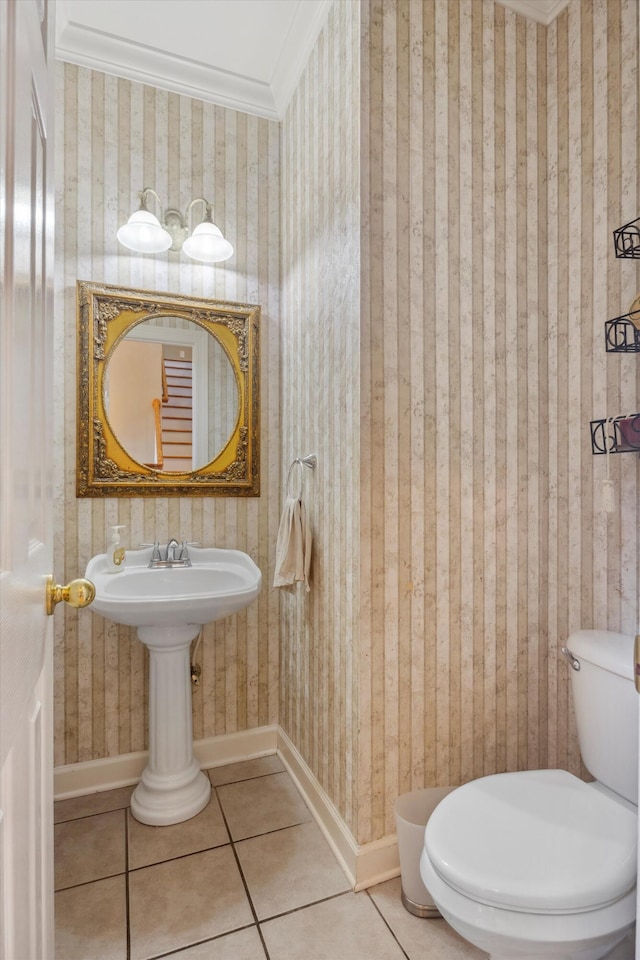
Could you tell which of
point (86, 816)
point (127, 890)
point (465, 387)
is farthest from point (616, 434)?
point (86, 816)

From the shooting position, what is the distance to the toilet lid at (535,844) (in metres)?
0.99

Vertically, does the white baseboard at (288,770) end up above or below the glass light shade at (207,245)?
below

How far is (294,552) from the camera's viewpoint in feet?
6.13

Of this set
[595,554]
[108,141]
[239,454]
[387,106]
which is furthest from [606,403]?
[108,141]

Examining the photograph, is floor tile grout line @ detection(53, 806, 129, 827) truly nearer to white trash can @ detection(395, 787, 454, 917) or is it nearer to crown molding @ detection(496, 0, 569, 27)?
white trash can @ detection(395, 787, 454, 917)

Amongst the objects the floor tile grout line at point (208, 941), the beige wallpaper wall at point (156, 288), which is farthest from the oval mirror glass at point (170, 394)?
the floor tile grout line at point (208, 941)

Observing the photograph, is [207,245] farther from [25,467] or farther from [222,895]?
[222,895]

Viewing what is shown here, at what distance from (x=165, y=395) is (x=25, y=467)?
149 cm

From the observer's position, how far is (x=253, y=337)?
2.23m

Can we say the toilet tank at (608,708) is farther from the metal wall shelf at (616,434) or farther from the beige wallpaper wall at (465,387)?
the metal wall shelf at (616,434)

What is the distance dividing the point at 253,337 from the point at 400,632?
137 cm

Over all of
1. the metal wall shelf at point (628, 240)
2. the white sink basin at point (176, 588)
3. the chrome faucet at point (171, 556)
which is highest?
the metal wall shelf at point (628, 240)

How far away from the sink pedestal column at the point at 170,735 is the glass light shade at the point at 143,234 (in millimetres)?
1407

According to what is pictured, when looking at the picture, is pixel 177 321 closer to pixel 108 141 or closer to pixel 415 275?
pixel 108 141
